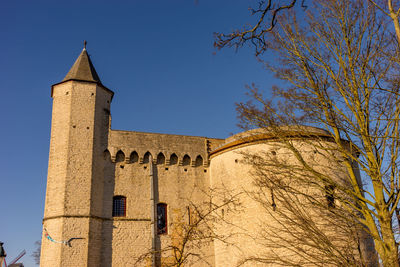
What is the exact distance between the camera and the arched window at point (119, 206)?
18969 millimetres

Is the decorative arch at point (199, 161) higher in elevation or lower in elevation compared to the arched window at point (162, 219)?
higher

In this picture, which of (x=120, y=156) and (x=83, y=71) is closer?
(x=120, y=156)

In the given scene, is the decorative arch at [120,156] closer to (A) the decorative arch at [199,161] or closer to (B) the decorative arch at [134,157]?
(B) the decorative arch at [134,157]

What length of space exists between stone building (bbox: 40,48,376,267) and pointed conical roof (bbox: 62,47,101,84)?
2.1 inches

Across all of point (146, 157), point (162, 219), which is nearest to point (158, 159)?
point (146, 157)

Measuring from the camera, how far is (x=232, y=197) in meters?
18.9

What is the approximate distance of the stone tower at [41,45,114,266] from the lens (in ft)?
55.4

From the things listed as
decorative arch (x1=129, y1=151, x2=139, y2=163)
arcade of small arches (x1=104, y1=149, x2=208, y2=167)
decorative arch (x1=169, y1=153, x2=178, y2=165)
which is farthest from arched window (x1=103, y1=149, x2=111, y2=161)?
decorative arch (x1=169, y1=153, x2=178, y2=165)

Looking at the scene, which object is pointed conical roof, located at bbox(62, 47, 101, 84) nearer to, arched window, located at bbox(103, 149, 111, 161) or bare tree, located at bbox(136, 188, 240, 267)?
arched window, located at bbox(103, 149, 111, 161)

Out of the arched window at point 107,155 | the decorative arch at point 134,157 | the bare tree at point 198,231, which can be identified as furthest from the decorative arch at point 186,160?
the arched window at point 107,155

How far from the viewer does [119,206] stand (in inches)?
753

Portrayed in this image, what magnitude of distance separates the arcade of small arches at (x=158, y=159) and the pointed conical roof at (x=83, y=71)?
409 centimetres

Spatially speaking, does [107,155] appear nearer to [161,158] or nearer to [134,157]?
[134,157]

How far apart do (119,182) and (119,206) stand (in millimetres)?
1202
